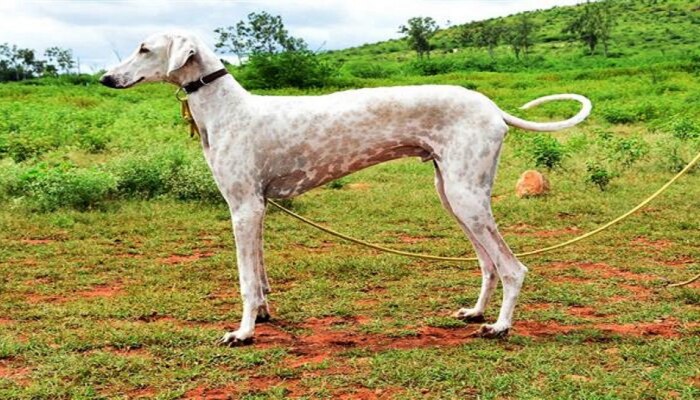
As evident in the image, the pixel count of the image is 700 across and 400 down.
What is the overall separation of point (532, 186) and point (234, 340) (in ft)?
22.7

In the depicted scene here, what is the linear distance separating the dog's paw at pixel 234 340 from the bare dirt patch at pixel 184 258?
2.78 meters

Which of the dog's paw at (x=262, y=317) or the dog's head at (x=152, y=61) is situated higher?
the dog's head at (x=152, y=61)

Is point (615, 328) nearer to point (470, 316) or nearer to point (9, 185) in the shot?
point (470, 316)

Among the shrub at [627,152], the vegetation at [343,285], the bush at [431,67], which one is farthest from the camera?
the bush at [431,67]

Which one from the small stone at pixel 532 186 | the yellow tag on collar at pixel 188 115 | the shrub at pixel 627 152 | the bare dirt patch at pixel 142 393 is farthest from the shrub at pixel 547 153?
the bare dirt patch at pixel 142 393

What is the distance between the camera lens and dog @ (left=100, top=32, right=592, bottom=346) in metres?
4.98

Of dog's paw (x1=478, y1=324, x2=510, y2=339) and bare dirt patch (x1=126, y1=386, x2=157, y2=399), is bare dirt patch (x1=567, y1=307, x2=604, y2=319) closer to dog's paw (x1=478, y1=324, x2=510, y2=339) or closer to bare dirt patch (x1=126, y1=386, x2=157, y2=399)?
dog's paw (x1=478, y1=324, x2=510, y2=339)

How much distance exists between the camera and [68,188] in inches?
401

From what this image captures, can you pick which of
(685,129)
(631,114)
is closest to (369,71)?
(631,114)

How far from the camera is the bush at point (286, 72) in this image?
29.0m

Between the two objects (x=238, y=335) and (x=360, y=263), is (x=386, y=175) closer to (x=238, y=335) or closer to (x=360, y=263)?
(x=360, y=263)

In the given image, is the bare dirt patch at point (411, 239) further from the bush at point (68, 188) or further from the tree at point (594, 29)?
the tree at point (594, 29)

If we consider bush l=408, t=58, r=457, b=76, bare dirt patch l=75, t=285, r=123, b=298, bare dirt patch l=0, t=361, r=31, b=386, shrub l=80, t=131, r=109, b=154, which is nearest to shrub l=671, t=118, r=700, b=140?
shrub l=80, t=131, r=109, b=154

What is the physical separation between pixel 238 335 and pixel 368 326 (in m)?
0.97
